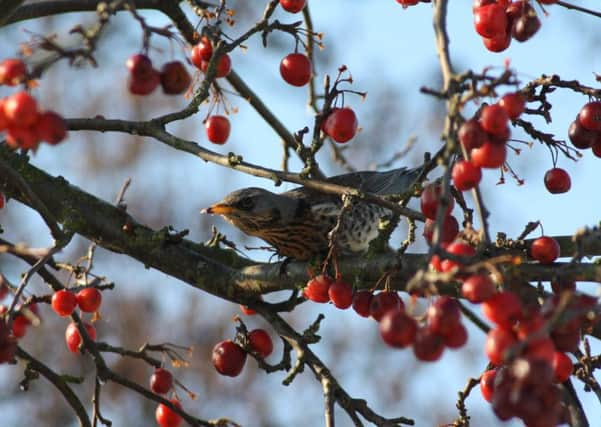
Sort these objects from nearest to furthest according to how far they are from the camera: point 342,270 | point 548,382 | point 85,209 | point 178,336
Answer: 1. point 548,382
2. point 342,270
3. point 85,209
4. point 178,336

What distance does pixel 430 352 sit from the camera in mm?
1682

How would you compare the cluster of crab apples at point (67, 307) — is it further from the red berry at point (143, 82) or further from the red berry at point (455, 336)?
the red berry at point (455, 336)

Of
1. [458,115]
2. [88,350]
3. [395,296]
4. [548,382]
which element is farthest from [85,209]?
[548,382]

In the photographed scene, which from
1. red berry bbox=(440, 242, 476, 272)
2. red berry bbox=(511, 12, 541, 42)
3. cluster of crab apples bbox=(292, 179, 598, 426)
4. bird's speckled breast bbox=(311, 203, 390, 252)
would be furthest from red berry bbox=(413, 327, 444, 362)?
bird's speckled breast bbox=(311, 203, 390, 252)

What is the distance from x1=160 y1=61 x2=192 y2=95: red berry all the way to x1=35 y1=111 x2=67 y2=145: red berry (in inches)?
15.1

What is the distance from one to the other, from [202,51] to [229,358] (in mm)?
956

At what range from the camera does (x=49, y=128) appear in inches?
74.0

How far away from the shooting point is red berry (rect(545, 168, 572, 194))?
280 centimetres

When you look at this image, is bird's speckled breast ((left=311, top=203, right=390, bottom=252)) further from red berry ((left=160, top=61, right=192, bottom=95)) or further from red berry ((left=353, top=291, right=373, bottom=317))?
Answer: red berry ((left=160, top=61, right=192, bottom=95))

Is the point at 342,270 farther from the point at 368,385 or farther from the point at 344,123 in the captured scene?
the point at 368,385

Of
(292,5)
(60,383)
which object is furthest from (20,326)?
(292,5)

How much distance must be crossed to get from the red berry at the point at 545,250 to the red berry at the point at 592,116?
0.42 meters

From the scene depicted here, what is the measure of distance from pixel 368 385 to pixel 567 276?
9211 millimetres

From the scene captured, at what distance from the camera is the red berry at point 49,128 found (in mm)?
1881
